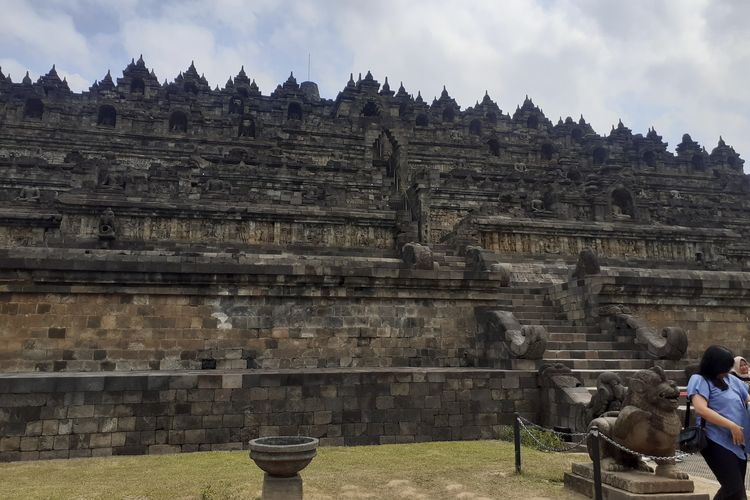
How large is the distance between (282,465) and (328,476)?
1705mm

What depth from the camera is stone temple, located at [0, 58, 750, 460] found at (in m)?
8.90

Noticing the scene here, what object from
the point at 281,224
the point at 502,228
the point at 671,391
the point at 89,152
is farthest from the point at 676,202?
the point at 89,152

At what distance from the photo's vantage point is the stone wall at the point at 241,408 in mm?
8297

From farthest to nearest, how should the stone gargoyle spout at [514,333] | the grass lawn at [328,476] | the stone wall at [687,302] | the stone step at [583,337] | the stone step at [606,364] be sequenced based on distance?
the stone wall at [687,302] < the stone step at [583,337] < the stone step at [606,364] < the stone gargoyle spout at [514,333] < the grass lawn at [328,476]

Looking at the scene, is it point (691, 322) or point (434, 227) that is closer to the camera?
point (691, 322)

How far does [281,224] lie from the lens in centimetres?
2048

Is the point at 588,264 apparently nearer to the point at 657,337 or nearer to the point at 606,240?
the point at 657,337

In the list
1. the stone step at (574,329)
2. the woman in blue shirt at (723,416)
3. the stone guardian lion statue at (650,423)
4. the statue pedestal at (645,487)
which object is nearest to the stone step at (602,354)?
the stone step at (574,329)

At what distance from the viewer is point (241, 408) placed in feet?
29.3

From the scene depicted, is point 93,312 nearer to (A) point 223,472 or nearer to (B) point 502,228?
(A) point 223,472

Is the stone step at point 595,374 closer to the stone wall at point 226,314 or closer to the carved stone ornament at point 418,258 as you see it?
the stone wall at point 226,314

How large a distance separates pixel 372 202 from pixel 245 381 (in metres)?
15.4

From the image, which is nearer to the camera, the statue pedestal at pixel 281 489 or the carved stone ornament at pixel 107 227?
the statue pedestal at pixel 281 489

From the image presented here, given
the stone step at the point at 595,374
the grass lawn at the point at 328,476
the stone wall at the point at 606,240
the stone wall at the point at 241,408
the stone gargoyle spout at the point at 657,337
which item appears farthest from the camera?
the stone wall at the point at 606,240
